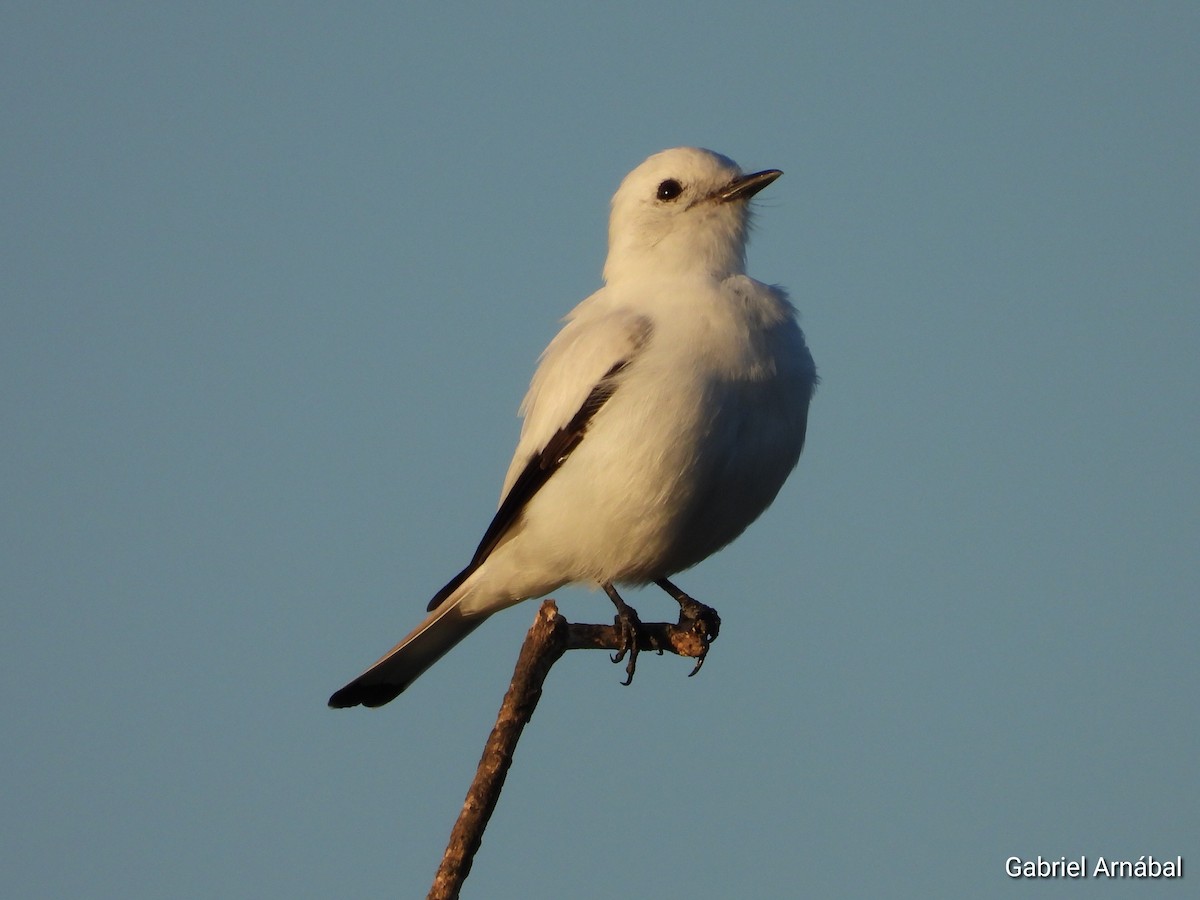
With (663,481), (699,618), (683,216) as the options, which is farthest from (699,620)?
(683,216)

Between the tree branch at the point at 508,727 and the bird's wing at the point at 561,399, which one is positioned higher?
the bird's wing at the point at 561,399

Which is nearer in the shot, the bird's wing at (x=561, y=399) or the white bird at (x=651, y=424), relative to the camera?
the white bird at (x=651, y=424)

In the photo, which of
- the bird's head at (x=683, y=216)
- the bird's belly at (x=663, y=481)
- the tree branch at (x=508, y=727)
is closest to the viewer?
the tree branch at (x=508, y=727)

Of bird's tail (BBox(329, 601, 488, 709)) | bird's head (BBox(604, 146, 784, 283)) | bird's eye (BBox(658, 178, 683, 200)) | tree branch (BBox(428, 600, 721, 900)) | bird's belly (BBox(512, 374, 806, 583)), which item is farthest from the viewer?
bird's eye (BBox(658, 178, 683, 200))

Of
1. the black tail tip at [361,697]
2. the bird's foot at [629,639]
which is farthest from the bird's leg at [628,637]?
the black tail tip at [361,697]

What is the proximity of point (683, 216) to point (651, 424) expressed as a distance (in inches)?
92.4

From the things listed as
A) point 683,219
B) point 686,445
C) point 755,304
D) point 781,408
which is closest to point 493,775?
point 686,445

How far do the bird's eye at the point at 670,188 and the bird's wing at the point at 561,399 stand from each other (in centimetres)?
125

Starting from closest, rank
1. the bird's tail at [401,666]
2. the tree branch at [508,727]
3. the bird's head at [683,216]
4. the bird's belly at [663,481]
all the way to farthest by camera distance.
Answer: the tree branch at [508,727] < the bird's belly at [663,481] < the bird's tail at [401,666] < the bird's head at [683,216]

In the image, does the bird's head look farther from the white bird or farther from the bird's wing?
the bird's wing

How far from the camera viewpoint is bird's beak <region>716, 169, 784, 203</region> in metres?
11.5

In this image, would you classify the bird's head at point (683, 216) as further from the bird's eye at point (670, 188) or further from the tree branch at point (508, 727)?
the tree branch at point (508, 727)

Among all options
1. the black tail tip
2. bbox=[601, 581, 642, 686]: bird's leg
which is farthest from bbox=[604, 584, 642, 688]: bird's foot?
the black tail tip

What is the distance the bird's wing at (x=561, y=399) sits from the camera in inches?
397
